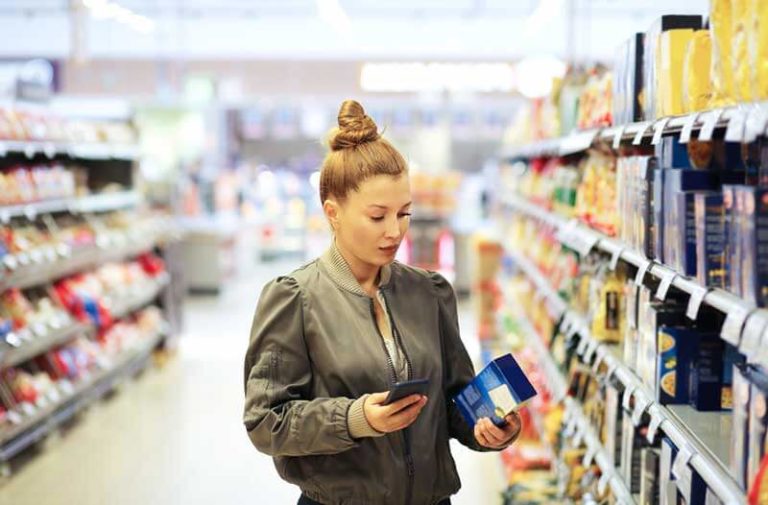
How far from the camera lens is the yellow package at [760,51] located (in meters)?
1.96

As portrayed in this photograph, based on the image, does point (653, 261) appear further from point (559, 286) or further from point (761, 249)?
→ point (559, 286)

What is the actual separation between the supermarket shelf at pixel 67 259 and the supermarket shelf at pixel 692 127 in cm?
320

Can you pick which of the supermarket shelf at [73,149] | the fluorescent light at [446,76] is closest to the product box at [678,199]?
the supermarket shelf at [73,149]

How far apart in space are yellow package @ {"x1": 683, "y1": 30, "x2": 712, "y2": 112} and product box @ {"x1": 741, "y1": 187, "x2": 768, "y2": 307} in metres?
0.61

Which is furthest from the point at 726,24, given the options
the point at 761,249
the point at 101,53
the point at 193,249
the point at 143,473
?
the point at 101,53

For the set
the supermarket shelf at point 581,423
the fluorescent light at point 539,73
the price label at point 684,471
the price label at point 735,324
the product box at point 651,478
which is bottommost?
the supermarket shelf at point 581,423

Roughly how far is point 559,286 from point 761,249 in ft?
9.63

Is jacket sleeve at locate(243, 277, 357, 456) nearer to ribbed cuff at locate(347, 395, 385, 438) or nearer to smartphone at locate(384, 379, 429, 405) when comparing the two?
ribbed cuff at locate(347, 395, 385, 438)

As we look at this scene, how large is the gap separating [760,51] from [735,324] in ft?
1.74

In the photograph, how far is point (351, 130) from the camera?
8.07 ft

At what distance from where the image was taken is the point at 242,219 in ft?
49.9

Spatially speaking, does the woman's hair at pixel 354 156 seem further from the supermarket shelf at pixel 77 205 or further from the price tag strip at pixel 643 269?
the supermarket shelf at pixel 77 205

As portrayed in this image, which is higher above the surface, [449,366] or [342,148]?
[342,148]

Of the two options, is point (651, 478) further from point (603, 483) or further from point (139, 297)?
point (139, 297)
